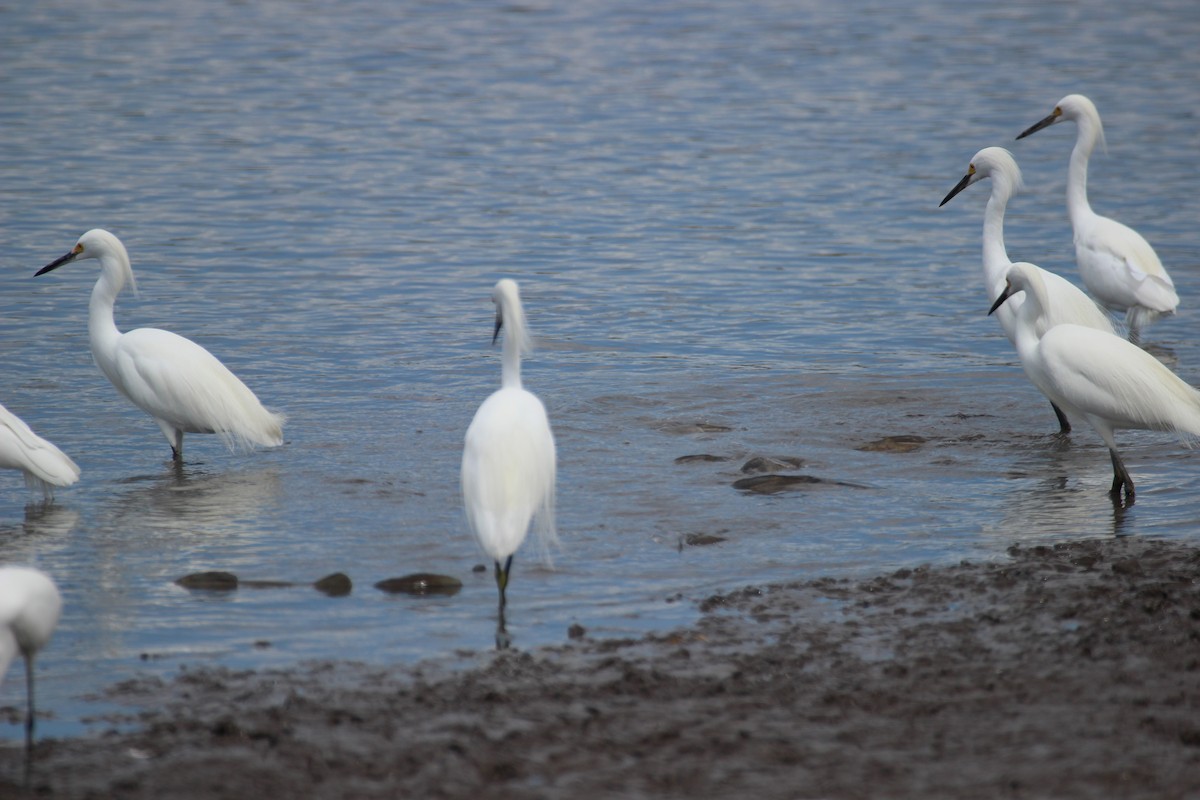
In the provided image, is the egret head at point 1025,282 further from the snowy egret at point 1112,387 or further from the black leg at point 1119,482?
the black leg at point 1119,482

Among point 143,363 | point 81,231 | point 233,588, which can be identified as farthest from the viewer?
point 81,231

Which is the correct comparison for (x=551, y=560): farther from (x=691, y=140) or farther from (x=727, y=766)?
(x=691, y=140)

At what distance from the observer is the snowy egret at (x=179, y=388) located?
28.6 feet

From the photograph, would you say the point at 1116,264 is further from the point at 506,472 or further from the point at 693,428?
the point at 506,472

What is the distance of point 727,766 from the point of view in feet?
14.7

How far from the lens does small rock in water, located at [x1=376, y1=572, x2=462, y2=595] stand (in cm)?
640

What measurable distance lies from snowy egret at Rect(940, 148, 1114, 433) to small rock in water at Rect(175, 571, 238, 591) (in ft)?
16.3

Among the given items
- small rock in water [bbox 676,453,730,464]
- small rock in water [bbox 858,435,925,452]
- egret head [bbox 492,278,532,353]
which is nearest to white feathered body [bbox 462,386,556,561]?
egret head [bbox 492,278,532,353]

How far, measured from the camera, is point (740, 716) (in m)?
4.89

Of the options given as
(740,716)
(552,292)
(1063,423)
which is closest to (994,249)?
(1063,423)

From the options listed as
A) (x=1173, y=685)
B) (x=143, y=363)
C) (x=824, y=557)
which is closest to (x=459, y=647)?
(x=824, y=557)

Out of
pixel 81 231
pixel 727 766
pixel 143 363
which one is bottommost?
pixel 727 766

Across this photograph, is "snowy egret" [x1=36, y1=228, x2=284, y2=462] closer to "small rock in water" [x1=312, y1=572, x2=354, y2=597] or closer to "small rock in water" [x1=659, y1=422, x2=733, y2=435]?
"small rock in water" [x1=659, y1=422, x2=733, y2=435]

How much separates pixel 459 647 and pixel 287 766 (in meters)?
1.29
